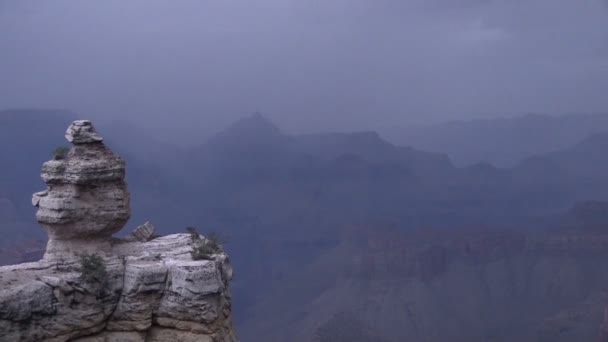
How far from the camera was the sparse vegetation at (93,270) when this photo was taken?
15969mm

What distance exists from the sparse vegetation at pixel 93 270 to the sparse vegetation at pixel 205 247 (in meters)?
2.48

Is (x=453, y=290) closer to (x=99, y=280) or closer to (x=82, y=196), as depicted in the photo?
(x=82, y=196)

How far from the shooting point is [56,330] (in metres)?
15.2

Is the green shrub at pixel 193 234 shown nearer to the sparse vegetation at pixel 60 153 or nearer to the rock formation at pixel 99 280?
the rock formation at pixel 99 280

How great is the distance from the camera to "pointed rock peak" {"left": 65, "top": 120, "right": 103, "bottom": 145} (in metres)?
17.2

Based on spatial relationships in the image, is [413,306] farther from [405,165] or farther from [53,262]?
[405,165]

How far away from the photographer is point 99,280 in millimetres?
16125

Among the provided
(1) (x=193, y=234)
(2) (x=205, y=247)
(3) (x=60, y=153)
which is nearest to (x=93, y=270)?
(2) (x=205, y=247)

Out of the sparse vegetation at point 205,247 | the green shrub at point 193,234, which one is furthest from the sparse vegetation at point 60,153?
the green shrub at point 193,234

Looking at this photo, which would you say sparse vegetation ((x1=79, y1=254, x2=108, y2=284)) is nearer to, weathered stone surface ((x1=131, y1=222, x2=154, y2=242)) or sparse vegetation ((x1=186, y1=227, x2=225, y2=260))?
sparse vegetation ((x1=186, y1=227, x2=225, y2=260))

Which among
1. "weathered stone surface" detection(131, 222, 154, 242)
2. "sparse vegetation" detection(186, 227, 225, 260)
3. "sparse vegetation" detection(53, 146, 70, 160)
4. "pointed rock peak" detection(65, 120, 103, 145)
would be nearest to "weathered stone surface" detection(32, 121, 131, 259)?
"pointed rock peak" detection(65, 120, 103, 145)

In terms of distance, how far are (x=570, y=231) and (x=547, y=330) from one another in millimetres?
31001

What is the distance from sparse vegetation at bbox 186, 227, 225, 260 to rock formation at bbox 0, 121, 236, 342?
19 centimetres

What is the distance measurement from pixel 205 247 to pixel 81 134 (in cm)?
455
